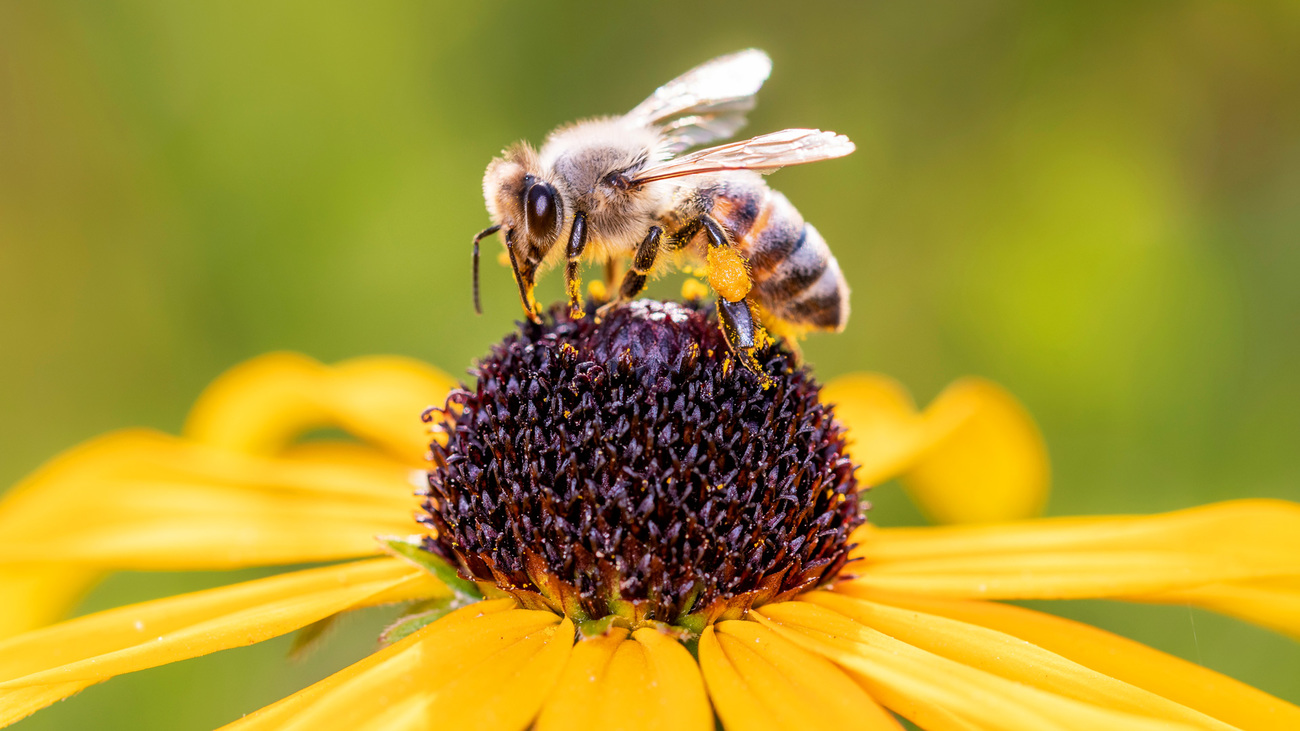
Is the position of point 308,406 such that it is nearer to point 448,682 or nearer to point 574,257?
point 574,257

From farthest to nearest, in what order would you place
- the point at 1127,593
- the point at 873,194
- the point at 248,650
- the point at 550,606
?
the point at 873,194, the point at 248,650, the point at 1127,593, the point at 550,606

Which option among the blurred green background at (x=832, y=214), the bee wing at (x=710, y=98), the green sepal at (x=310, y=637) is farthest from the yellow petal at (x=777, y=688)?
the blurred green background at (x=832, y=214)

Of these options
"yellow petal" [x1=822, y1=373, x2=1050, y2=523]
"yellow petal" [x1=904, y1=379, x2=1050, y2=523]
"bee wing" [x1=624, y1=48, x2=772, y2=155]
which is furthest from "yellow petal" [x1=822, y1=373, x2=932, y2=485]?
"bee wing" [x1=624, y1=48, x2=772, y2=155]

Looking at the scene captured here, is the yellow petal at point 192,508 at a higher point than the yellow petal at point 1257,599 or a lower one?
higher

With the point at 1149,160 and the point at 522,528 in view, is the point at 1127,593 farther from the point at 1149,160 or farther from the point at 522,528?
the point at 1149,160

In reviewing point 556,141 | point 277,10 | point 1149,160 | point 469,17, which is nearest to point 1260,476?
point 1149,160

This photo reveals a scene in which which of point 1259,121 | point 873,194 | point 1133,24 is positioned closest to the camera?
point 1259,121

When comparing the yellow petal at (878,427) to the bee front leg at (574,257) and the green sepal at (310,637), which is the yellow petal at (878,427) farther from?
the green sepal at (310,637)
